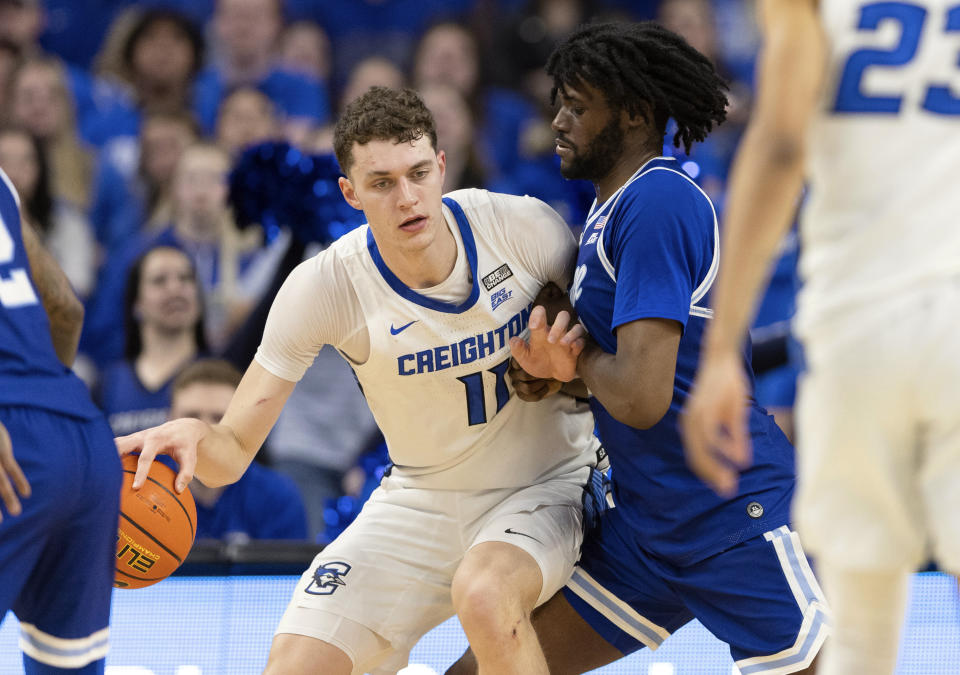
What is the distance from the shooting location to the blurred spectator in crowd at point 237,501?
5008 mm

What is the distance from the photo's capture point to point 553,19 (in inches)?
303

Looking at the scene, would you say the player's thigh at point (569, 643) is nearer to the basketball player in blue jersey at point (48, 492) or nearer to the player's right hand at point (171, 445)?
the player's right hand at point (171, 445)

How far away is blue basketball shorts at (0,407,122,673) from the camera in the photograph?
8.77 ft

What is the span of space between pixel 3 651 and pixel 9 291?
1684 millimetres

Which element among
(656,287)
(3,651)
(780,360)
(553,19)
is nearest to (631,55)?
(656,287)

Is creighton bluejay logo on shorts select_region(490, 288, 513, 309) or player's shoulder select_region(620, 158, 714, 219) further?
creighton bluejay logo on shorts select_region(490, 288, 513, 309)

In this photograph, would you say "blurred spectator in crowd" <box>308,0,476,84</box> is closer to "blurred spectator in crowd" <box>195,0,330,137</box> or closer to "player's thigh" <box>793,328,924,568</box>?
"blurred spectator in crowd" <box>195,0,330,137</box>

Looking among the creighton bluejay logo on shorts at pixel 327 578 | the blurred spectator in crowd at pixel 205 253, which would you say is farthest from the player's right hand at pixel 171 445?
the blurred spectator in crowd at pixel 205 253

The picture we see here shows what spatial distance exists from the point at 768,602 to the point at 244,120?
5007 mm

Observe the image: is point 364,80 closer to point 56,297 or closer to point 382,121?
point 382,121

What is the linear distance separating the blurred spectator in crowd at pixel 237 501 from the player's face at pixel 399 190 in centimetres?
194

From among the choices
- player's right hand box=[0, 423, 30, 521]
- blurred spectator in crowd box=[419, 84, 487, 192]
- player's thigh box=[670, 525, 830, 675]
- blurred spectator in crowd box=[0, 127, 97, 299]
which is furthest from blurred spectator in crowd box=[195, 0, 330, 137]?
player's right hand box=[0, 423, 30, 521]

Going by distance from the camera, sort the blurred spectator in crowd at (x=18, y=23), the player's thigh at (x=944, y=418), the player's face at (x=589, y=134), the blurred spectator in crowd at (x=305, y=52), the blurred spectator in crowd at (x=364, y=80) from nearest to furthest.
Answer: the player's thigh at (x=944, y=418) < the player's face at (x=589, y=134) < the blurred spectator in crowd at (x=364, y=80) < the blurred spectator in crowd at (x=18, y=23) < the blurred spectator in crowd at (x=305, y=52)

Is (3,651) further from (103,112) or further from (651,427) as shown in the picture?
(103,112)
